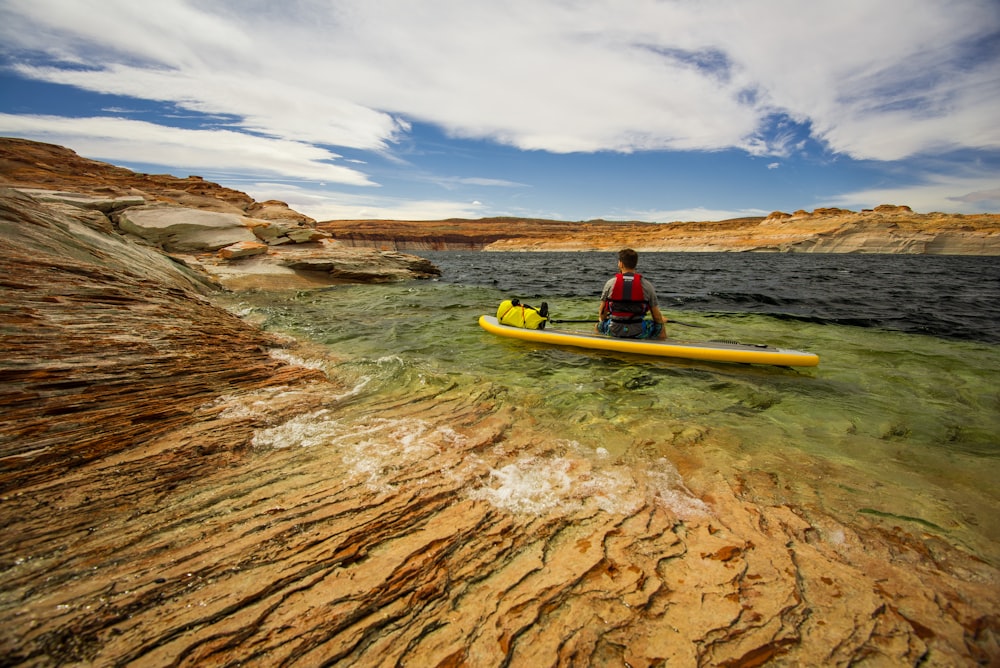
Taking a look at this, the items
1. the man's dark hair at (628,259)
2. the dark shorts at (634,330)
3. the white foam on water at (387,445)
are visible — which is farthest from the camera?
the dark shorts at (634,330)

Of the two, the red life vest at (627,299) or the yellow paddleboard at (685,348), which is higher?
the red life vest at (627,299)

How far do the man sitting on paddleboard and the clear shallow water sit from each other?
0.78 metres

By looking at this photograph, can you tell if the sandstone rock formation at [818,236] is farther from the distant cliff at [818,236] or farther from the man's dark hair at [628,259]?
the man's dark hair at [628,259]

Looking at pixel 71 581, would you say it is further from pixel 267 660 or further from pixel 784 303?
pixel 784 303

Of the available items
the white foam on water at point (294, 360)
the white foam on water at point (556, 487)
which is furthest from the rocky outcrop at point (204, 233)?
the white foam on water at point (556, 487)

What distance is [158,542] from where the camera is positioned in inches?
90.8

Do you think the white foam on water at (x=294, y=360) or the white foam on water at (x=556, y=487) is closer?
the white foam on water at (x=556, y=487)

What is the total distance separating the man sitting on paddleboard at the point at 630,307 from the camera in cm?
757

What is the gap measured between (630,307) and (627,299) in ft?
0.57

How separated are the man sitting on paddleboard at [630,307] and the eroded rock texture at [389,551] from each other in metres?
4.53

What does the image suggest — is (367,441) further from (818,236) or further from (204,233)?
(818,236)

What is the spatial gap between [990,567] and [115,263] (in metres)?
10.7

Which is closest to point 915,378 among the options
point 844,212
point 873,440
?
point 873,440

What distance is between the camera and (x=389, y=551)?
7.76 ft
